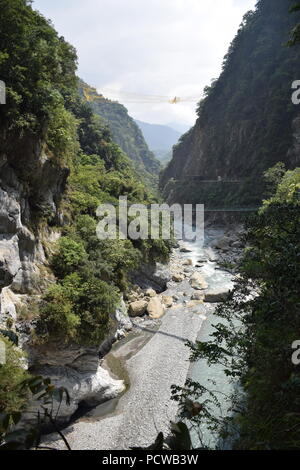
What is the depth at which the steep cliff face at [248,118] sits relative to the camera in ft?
125

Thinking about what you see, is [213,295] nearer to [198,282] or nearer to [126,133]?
[198,282]

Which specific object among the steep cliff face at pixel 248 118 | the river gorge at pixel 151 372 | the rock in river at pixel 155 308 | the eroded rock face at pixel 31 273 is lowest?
the river gorge at pixel 151 372

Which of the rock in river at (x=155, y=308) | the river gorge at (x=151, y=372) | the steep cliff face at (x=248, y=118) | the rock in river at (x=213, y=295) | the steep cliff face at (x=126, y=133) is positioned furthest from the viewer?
the steep cliff face at (x=126, y=133)

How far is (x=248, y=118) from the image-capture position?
145ft

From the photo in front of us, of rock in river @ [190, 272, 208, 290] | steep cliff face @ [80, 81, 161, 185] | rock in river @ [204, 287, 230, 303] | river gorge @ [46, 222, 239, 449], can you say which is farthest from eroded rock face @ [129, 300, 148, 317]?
steep cliff face @ [80, 81, 161, 185]

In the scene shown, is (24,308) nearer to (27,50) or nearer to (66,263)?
(66,263)

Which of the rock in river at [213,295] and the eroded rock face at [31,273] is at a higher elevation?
the eroded rock face at [31,273]

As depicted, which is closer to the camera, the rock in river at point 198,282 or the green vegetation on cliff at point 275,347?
the green vegetation on cliff at point 275,347

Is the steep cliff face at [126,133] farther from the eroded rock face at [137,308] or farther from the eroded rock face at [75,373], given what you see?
the eroded rock face at [75,373]

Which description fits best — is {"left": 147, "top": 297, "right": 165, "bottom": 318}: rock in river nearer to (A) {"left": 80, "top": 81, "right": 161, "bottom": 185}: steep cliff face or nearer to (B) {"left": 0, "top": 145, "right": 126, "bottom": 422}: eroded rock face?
(B) {"left": 0, "top": 145, "right": 126, "bottom": 422}: eroded rock face

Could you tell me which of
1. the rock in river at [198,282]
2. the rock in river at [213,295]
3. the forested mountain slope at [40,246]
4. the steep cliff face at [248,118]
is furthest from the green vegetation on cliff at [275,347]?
the steep cliff face at [248,118]

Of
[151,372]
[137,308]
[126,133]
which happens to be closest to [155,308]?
[137,308]

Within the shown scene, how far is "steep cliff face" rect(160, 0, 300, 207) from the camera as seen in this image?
125 feet
